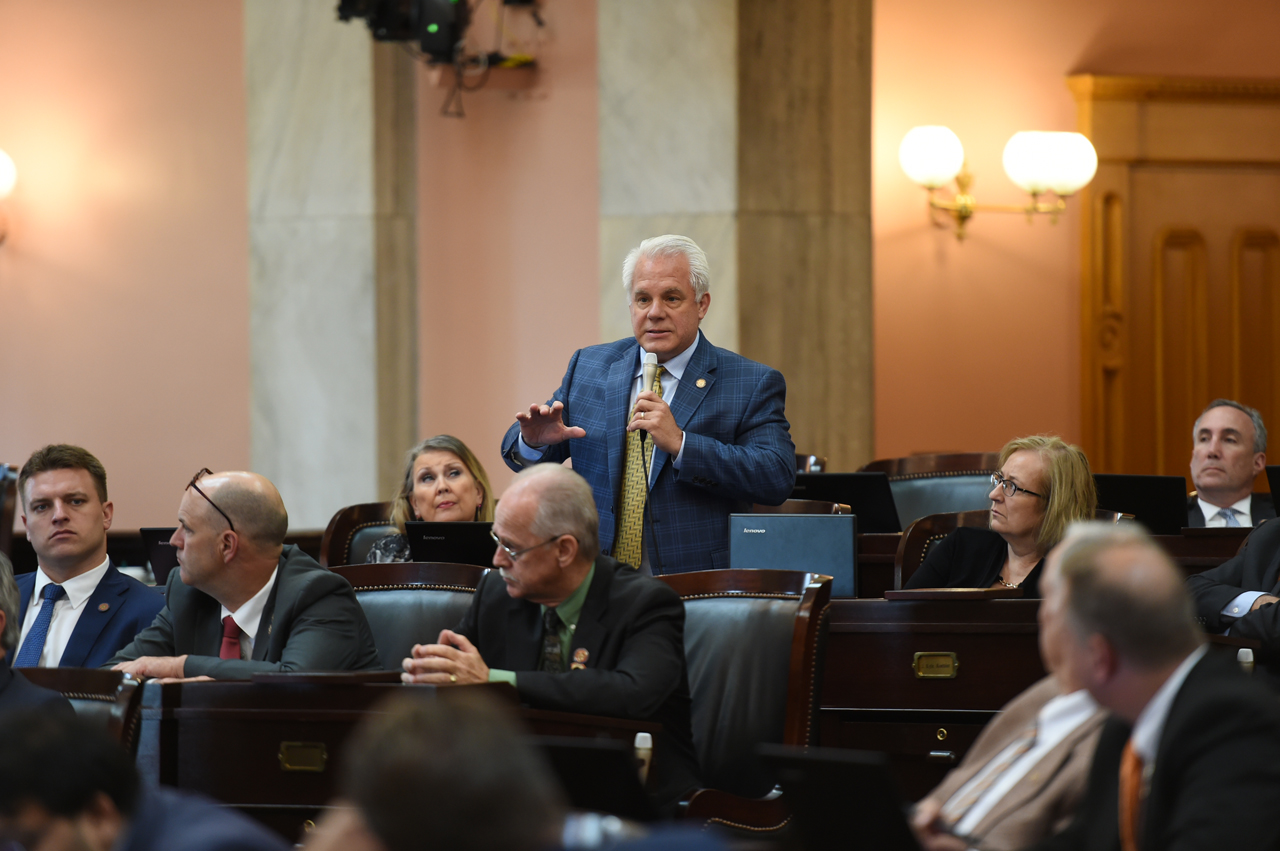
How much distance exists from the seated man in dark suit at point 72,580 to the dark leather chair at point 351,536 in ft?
3.15

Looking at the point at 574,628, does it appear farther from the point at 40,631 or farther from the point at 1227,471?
the point at 1227,471

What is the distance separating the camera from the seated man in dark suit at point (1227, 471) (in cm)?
525

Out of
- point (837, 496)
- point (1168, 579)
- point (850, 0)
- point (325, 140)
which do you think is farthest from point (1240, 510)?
point (325, 140)

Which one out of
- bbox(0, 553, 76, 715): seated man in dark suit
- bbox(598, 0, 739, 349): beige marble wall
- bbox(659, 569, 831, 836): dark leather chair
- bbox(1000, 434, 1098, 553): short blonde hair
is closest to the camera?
bbox(0, 553, 76, 715): seated man in dark suit

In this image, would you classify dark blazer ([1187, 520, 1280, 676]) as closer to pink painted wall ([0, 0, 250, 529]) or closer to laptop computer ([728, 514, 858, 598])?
laptop computer ([728, 514, 858, 598])

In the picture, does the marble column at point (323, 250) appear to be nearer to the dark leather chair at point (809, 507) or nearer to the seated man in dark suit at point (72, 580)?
the seated man in dark suit at point (72, 580)

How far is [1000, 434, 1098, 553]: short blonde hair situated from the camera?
3.91 m

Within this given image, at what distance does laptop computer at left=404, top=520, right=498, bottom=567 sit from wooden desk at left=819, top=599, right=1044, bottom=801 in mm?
1032

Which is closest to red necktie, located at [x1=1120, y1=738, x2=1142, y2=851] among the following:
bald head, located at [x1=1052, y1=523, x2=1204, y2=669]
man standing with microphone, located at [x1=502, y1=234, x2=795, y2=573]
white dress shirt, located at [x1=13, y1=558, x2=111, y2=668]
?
bald head, located at [x1=1052, y1=523, x2=1204, y2=669]

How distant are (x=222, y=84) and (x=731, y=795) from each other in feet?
17.1

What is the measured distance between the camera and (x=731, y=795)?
2912 millimetres

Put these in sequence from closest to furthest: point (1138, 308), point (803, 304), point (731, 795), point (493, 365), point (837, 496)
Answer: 1. point (731, 795)
2. point (837, 496)
3. point (803, 304)
4. point (493, 365)
5. point (1138, 308)

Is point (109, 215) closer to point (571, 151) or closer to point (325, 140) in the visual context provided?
point (325, 140)

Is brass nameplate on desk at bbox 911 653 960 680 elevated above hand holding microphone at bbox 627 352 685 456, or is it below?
below
